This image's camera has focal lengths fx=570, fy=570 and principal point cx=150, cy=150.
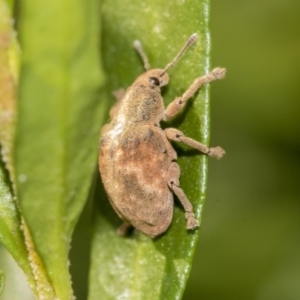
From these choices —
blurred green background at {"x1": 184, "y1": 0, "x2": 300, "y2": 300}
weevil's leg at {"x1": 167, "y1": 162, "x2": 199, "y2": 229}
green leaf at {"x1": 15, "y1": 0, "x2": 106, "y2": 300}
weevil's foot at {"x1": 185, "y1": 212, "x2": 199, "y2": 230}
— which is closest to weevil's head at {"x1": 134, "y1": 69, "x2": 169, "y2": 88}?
weevil's leg at {"x1": 167, "y1": 162, "x2": 199, "y2": 229}

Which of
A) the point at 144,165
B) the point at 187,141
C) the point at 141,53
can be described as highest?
the point at 141,53

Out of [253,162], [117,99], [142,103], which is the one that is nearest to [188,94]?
[142,103]

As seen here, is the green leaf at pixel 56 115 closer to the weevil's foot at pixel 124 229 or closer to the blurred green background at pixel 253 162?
the weevil's foot at pixel 124 229

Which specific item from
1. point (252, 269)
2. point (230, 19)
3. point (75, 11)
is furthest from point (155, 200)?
point (230, 19)

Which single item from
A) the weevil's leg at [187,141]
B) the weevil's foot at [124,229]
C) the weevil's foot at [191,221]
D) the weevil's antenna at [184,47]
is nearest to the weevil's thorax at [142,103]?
the weevil's leg at [187,141]

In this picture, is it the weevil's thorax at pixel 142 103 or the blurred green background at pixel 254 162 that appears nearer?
the weevil's thorax at pixel 142 103

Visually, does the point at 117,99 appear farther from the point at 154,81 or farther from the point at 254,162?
the point at 254,162

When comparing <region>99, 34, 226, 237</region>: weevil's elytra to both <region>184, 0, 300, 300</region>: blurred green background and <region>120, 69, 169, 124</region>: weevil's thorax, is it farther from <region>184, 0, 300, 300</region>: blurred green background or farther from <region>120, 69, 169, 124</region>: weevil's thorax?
<region>184, 0, 300, 300</region>: blurred green background

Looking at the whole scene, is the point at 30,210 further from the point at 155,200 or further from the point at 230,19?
the point at 230,19
